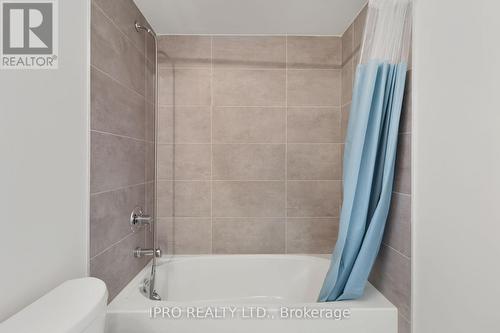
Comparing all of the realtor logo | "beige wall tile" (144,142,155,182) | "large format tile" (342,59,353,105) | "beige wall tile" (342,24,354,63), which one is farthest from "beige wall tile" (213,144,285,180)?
the realtor logo

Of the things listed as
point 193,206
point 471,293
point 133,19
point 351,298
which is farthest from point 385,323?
point 133,19

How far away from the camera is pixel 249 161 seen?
2234 mm

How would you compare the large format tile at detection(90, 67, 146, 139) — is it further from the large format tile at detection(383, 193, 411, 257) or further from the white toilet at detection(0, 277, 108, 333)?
the large format tile at detection(383, 193, 411, 257)

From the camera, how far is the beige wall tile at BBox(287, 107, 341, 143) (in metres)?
2.24

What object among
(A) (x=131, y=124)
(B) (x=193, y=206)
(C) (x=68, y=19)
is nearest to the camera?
(C) (x=68, y=19)

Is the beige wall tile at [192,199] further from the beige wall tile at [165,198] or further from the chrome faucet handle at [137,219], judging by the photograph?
the chrome faucet handle at [137,219]

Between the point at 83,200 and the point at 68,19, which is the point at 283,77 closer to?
the point at 68,19

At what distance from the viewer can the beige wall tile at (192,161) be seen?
2.22 m

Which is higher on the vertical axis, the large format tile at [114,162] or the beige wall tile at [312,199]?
the large format tile at [114,162]

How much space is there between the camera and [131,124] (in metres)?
1.74

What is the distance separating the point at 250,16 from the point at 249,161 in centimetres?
98

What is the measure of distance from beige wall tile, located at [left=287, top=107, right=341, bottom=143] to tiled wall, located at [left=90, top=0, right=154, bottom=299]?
104cm

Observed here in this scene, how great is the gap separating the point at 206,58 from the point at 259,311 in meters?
1.74

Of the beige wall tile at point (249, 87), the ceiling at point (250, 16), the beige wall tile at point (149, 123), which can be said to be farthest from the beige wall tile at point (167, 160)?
the ceiling at point (250, 16)
